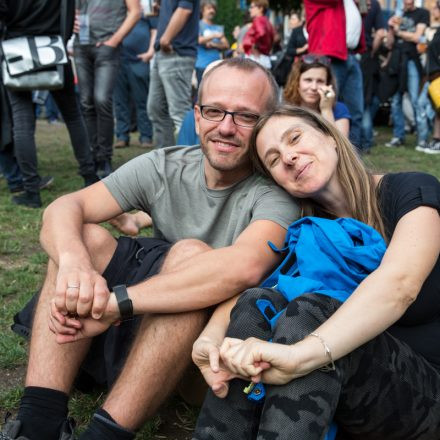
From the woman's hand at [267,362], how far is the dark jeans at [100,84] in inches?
200

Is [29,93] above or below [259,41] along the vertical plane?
above

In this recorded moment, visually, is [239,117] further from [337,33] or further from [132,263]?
[337,33]

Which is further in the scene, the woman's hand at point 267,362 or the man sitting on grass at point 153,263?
the man sitting on grass at point 153,263

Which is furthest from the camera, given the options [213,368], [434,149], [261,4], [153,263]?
[261,4]

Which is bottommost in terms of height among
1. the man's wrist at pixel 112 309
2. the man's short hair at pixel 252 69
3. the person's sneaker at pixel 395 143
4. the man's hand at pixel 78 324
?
the person's sneaker at pixel 395 143

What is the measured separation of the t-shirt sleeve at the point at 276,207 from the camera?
2.42 meters

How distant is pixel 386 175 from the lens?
93.7 inches

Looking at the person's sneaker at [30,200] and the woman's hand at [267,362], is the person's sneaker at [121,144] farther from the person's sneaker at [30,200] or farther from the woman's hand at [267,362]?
the woman's hand at [267,362]

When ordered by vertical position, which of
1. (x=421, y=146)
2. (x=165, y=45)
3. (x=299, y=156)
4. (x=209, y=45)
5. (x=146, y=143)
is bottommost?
(x=146, y=143)

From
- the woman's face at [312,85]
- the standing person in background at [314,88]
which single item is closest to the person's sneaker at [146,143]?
the standing person in background at [314,88]

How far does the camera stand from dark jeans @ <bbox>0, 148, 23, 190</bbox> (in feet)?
20.4

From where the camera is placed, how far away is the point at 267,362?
179cm

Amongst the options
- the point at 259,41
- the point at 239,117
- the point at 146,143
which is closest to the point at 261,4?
the point at 259,41

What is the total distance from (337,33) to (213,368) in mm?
5701
